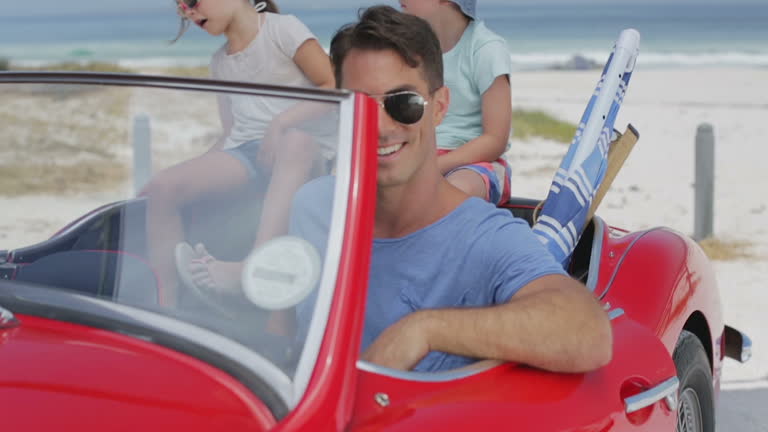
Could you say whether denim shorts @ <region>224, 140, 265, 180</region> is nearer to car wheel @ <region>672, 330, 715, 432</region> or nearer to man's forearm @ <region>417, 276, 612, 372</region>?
man's forearm @ <region>417, 276, 612, 372</region>

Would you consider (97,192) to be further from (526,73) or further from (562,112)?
(526,73)

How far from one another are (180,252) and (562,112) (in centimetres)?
1600

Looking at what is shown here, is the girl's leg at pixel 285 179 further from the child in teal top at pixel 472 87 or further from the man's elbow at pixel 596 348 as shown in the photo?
the child in teal top at pixel 472 87

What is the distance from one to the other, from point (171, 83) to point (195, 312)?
0.46 metres

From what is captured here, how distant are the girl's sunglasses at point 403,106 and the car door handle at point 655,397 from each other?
70 cm

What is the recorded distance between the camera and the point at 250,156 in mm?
1727

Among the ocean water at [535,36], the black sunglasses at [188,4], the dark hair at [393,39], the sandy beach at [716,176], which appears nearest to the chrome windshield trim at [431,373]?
the dark hair at [393,39]

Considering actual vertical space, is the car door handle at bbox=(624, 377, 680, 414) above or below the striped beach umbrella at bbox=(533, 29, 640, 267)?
below

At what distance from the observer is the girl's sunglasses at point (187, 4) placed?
281 cm

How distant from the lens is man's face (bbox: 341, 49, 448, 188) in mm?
1880

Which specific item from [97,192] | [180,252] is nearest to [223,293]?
[180,252]

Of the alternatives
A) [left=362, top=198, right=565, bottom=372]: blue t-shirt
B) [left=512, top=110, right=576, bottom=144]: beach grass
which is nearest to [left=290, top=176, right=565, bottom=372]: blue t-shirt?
[left=362, top=198, right=565, bottom=372]: blue t-shirt

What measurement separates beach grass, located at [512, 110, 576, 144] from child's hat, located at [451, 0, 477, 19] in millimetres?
9671

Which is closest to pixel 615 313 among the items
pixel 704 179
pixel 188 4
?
pixel 188 4
